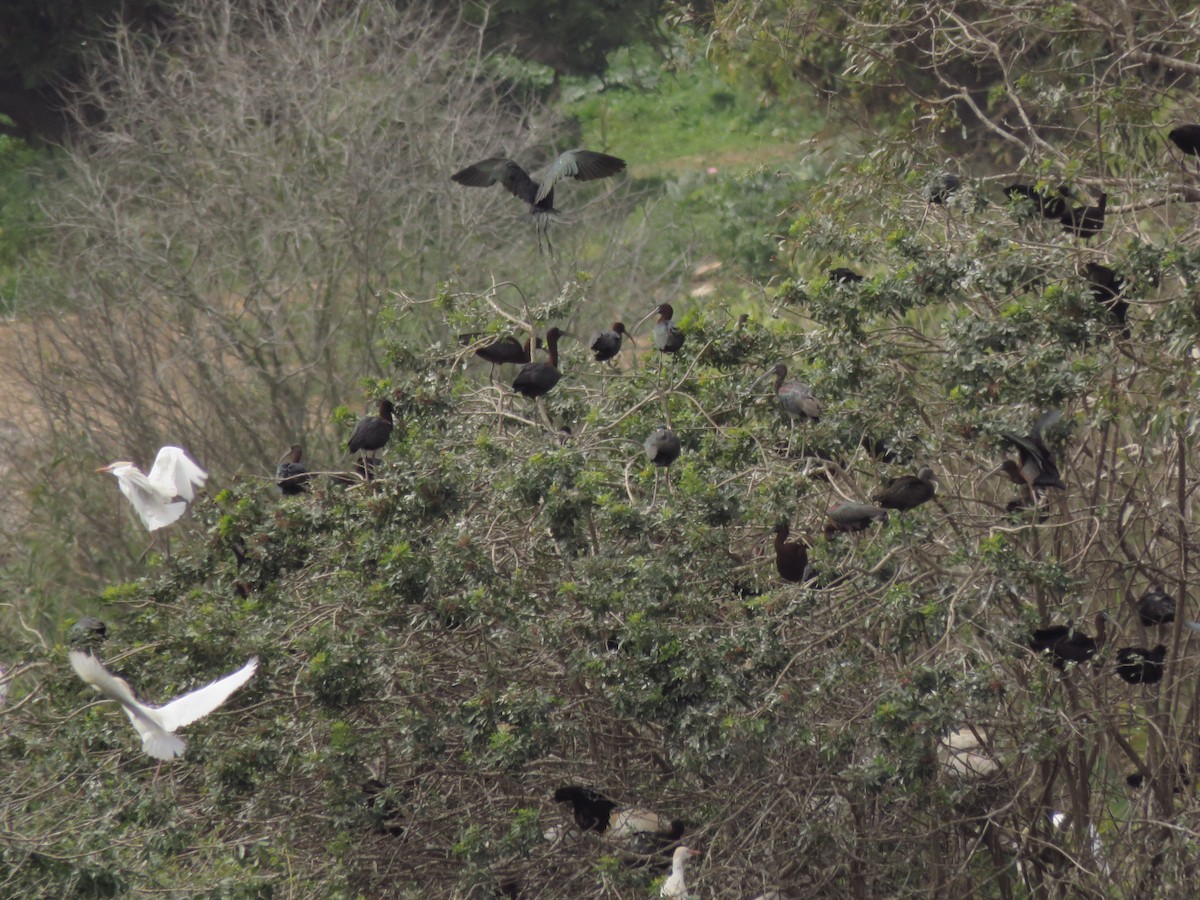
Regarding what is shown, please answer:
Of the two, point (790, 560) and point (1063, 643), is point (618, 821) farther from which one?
point (1063, 643)

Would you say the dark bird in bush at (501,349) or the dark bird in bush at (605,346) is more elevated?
the dark bird in bush at (501,349)

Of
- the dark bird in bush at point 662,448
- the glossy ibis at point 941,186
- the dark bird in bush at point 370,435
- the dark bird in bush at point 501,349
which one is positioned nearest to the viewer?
the dark bird in bush at point 662,448

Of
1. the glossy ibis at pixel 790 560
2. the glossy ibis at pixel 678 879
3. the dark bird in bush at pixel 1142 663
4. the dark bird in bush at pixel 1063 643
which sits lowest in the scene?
the glossy ibis at pixel 678 879

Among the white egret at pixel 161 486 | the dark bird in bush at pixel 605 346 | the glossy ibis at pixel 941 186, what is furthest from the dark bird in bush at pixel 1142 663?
the white egret at pixel 161 486

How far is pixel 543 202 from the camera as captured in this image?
15.4 feet

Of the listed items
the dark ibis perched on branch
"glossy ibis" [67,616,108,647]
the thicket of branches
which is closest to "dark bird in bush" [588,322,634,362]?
the thicket of branches

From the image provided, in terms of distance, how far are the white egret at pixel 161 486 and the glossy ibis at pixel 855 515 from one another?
2.05 m

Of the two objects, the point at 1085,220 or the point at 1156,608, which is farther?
the point at 1085,220

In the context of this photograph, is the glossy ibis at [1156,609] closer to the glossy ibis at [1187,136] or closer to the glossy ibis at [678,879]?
the glossy ibis at [1187,136]

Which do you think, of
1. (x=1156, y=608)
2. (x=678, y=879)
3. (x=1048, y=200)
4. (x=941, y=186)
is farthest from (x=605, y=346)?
(x=1156, y=608)

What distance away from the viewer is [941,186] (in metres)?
4.59

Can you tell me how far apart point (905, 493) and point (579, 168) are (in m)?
1.69

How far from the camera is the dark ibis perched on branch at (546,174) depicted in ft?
15.2

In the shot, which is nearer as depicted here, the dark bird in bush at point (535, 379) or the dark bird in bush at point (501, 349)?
the dark bird in bush at point (535, 379)
